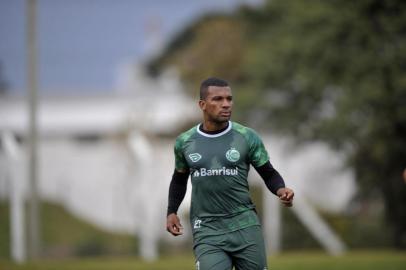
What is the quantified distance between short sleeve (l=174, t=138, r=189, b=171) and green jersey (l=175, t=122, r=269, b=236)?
0.12 metres

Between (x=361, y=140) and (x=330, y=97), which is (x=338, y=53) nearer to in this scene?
(x=361, y=140)

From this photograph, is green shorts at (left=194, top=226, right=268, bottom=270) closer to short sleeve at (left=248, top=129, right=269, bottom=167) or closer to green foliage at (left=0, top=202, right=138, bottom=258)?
short sleeve at (left=248, top=129, right=269, bottom=167)

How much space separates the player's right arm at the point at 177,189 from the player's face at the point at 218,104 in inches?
17.6

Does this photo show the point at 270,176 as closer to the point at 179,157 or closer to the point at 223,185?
the point at 223,185

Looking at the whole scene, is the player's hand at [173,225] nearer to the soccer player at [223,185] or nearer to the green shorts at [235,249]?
the soccer player at [223,185]

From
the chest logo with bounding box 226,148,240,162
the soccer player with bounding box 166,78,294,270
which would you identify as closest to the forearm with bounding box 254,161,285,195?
the soccer player with bounding box 166,78,294,270

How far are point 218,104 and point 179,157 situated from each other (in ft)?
2.35

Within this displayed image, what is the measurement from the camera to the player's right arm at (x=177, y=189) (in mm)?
9367

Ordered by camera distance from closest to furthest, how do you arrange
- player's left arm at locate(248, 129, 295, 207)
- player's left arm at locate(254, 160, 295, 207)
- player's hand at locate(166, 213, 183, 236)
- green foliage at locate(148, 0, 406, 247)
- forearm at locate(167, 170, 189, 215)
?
player's left arm at locate(254, 160, 295, 207) → player's left arm at locate(248, 129, 295, 207) → player's hand at locate(166, 213, 183, 236) → forearm at locate(167, 170, 189, 215) → green foliage at locate(148, 0, 406, 247)

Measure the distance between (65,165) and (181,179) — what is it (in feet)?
121

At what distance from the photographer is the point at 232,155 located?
901cm

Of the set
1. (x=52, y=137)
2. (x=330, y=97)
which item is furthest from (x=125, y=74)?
(x=330, y=97)

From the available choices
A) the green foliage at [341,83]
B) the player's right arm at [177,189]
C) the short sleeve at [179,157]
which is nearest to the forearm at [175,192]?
the player's right arm at [177,189]

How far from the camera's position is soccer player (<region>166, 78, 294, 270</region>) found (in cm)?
901
